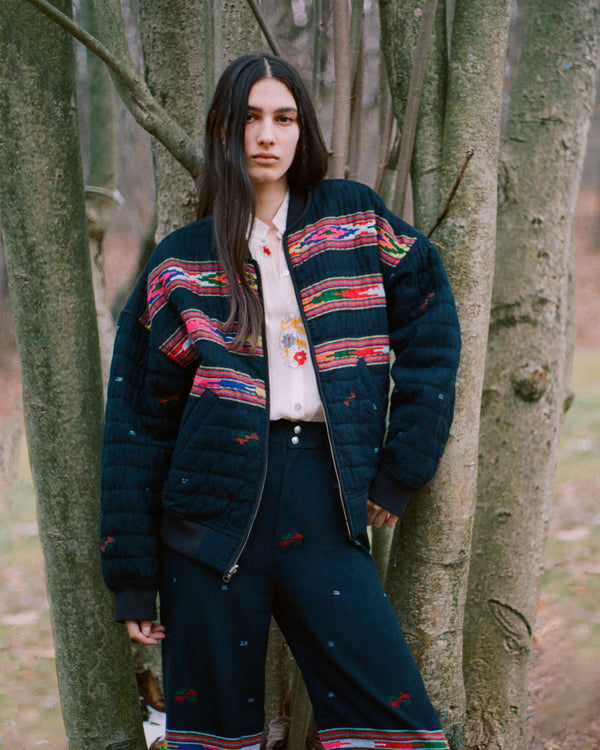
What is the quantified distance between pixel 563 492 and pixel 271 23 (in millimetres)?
3806

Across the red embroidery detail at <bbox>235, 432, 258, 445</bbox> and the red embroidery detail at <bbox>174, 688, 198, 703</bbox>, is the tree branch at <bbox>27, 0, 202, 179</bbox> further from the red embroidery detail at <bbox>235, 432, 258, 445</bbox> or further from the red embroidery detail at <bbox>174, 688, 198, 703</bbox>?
the red embroidery detail at <bbox>174, 688, 198, 703</bbox>

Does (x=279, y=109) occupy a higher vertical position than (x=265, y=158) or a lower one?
higher

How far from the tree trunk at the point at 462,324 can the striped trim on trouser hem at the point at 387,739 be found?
1.14 ft

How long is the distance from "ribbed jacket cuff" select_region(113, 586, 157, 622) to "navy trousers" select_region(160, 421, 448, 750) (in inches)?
2.9

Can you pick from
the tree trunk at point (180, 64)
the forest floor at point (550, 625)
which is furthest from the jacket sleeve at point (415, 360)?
the forest floor at point (550, 625)

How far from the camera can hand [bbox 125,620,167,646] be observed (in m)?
1.80

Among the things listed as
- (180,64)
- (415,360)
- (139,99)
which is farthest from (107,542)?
(180,64)

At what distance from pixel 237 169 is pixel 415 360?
63 cm

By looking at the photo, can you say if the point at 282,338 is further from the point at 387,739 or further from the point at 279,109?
the point at 387,739

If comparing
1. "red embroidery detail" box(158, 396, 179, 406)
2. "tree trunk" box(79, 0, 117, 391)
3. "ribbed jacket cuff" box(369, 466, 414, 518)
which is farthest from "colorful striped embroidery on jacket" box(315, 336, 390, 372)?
"tree trunk" box(79, 0, 117, 391)

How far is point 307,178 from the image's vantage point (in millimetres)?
1905

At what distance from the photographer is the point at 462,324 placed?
1.97m

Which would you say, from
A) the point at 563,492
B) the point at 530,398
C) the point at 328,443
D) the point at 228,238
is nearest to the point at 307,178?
the point at 228,238

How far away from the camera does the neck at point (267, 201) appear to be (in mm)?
1881
